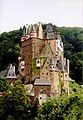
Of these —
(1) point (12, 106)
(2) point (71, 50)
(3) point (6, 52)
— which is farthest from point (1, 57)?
(1) point (12, 106)

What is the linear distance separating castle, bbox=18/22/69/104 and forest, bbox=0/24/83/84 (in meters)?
6.80

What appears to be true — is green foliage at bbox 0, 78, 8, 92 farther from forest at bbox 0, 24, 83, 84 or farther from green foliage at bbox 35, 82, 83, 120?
forest at bbox 0, 24, 83, 84

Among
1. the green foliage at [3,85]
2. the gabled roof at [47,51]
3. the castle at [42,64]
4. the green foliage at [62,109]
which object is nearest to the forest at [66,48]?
the castle at [42,64]

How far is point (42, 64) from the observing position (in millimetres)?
38594

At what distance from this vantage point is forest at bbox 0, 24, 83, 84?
170 feet

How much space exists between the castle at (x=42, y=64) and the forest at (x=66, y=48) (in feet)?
22.3

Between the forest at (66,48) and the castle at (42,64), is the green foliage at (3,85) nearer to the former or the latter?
the castle at (42,64)

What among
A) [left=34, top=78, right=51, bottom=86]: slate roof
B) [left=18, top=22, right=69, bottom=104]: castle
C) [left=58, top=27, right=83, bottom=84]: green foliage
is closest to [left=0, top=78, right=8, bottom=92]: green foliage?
[left=18, top=22, right=69, bottom=104]: castle

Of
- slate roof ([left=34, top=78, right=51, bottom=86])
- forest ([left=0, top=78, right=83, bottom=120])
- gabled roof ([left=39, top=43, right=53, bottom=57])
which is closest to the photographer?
forest ([left=0, top=78, right=83, bottom=120])

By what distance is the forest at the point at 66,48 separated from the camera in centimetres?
5174

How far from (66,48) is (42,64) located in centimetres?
2245

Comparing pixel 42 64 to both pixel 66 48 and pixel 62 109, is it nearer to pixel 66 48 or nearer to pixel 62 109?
pixel 62 109

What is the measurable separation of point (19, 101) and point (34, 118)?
161 cm

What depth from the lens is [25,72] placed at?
40.2 m
